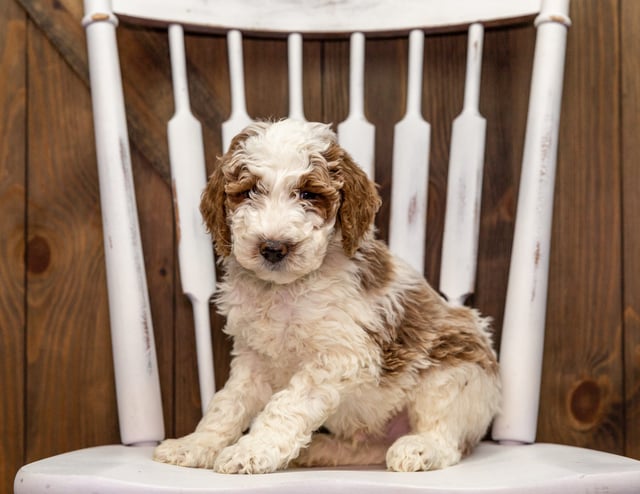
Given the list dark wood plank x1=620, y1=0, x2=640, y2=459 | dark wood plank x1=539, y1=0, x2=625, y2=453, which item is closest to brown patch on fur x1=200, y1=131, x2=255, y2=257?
dark wood plank x1=539, y1=0, x2=625, y2=453

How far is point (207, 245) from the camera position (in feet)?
4.73

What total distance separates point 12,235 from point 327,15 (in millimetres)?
761

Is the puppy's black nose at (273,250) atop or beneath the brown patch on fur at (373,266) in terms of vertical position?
atop

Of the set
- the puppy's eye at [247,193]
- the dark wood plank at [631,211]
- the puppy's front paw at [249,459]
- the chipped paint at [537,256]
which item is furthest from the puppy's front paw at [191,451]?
the dark wood plank at [631,211]

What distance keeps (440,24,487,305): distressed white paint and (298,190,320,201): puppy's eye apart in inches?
14.3

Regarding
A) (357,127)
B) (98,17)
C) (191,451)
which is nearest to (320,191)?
(357,127)

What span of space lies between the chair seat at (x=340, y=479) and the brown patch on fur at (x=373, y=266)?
33 centimetres

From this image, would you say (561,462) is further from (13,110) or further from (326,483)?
(13,110)

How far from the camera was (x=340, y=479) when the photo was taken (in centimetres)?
91

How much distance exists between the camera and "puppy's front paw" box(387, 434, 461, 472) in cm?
112

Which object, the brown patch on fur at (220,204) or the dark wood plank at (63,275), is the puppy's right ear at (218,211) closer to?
the brown patch on fur at (220,204)

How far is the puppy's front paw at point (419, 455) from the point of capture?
1.12m

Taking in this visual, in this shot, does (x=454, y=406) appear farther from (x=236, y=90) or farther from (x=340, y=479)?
(x=236, y=90)

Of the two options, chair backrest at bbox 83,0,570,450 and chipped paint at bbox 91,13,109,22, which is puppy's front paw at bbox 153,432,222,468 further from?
chipped paint at bbox 91,13,109,22
